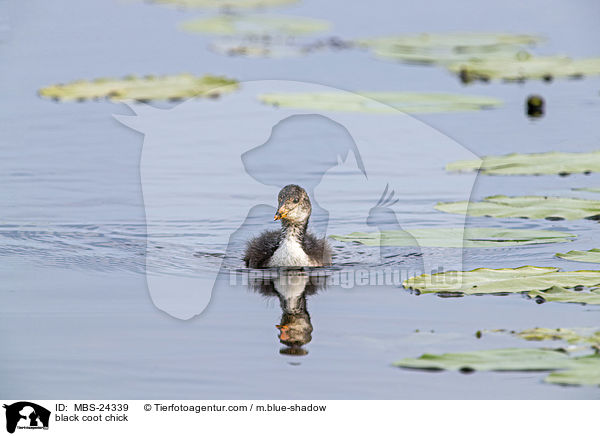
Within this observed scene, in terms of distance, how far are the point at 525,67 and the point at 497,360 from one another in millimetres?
10607

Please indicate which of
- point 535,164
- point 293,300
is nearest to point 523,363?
point 293,300

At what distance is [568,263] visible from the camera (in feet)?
27.9

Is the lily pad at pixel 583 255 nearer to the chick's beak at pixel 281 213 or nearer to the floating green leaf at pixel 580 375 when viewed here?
the chick's beak at pixel 281 213

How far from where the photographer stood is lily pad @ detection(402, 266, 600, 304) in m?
7.31

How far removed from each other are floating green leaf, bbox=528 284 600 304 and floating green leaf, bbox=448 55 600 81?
8759mm

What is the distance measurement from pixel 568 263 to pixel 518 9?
1485 centimetres

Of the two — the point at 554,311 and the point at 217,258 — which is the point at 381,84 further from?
the point at 554,311

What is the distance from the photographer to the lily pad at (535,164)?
1091 cm
